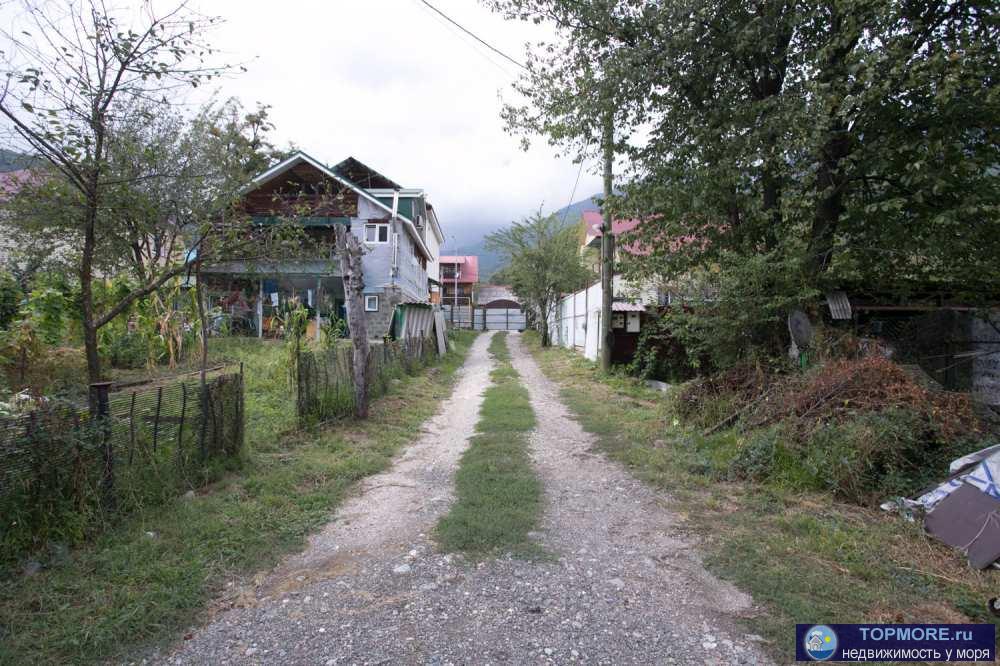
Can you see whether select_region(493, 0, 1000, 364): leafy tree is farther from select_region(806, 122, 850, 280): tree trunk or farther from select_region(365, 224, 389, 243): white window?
select_region(365, 224, 389, 243): white window

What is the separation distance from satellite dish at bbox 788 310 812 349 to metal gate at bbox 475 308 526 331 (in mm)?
39174

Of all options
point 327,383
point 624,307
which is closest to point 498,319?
point 624,307

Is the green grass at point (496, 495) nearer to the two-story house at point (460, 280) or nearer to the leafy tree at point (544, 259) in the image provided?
the leafy tree at point (544, 259)

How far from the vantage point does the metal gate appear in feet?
155

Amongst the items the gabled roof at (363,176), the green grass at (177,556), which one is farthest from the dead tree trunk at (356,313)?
the gabled roof at (363,176)

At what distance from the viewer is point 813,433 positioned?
5.54 metres

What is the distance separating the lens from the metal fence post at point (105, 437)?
157 inches

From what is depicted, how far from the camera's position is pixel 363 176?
80.1 ft

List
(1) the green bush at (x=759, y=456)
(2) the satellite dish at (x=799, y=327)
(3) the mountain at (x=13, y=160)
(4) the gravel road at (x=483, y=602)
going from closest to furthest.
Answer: (4) the gravel road at (x=483, y=602) → (3) the mountain at (x=13, y=160) → (1) the green bush at (x=759, y=456) → (2) the satellite dish at (x=799, y=327)

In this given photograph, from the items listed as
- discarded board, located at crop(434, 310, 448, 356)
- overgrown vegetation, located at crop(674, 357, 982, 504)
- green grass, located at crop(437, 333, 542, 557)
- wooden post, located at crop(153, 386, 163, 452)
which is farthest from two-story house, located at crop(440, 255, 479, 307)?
wooden post, located at crop(153, 386, 163, 452)

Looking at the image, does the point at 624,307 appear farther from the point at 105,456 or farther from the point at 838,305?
the point at 105,456

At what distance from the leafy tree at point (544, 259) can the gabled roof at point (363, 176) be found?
20.4 ft

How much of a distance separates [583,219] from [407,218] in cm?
1371

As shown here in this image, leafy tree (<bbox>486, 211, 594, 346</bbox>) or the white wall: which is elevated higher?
leafy tree (<bbox>486, 211, 594, 346</bbox>)
